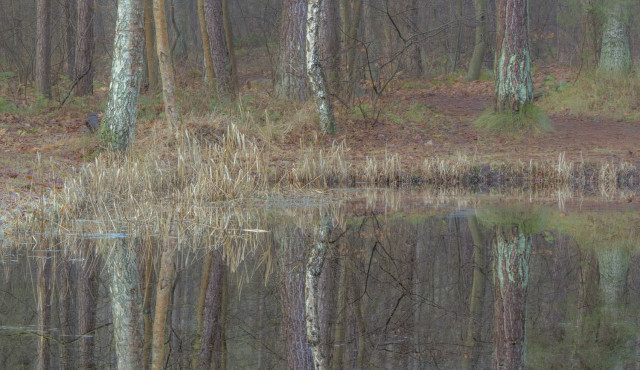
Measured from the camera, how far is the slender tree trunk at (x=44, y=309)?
3430 millimetres

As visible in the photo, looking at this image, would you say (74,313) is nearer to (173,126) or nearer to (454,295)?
(454,295)

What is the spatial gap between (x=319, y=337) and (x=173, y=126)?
7938 mm

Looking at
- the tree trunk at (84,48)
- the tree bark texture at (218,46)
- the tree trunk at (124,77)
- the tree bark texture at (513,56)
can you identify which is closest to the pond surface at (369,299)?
the tree trunk at (124,77)

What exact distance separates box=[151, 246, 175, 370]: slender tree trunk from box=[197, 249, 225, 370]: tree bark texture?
8.1 inches

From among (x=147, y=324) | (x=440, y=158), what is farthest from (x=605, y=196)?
(x=147, y=324)

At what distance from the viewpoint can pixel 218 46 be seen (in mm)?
15656

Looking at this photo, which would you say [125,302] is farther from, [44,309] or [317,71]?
[317,71]

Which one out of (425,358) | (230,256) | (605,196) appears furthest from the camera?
(605,196)

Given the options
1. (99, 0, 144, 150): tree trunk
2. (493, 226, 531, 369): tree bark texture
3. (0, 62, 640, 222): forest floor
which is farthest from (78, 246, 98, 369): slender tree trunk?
(99, 0, 144, 150): tree trunk

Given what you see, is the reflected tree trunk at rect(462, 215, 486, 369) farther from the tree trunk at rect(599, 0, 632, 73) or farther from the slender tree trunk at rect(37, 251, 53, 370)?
the tree trunk at rect(599, 0, 632, 73)

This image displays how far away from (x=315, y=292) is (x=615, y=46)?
44.7ft

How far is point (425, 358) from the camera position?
3.68m

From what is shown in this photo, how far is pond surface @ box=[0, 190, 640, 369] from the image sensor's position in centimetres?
369

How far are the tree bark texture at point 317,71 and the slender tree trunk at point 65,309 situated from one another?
7.25m
